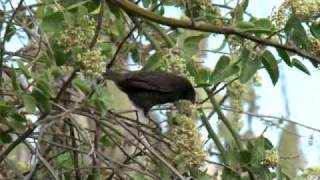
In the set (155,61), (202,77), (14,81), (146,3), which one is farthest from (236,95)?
(14,81)

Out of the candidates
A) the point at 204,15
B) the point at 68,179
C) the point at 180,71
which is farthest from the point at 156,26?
the point at 68,179

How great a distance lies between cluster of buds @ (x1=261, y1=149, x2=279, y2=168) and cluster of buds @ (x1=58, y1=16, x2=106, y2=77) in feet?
2.35

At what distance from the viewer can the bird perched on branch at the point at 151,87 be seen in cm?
276

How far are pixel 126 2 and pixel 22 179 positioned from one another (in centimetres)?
67

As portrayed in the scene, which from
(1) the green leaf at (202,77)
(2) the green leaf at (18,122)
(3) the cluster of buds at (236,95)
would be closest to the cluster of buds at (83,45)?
(2) the green leaf at (18,122)

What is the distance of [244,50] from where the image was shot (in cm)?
242

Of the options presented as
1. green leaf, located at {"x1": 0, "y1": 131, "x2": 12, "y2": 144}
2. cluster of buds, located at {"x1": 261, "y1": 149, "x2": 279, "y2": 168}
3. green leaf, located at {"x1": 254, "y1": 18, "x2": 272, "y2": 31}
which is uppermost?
green leaf, located at {"x1": 254, "y1": 18, "x2": 272, "y2": 31}

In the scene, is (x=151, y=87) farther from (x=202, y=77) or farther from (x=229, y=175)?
(x=229, y=175)

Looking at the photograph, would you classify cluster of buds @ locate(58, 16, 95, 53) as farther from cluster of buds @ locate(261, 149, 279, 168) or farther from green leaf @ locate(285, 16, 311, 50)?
cluster of buds @ locate(261, 149, 279, 168)

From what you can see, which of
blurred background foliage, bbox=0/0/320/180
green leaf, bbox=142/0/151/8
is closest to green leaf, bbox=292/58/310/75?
blurred background foliage, bbox=0/0/320/180

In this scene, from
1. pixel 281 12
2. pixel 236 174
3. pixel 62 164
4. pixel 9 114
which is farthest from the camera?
pixel 62 164

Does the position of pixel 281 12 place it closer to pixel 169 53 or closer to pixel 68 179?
pixel 169 53

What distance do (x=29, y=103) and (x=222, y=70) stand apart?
0.63m

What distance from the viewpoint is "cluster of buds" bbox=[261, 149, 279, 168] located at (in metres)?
2.58
